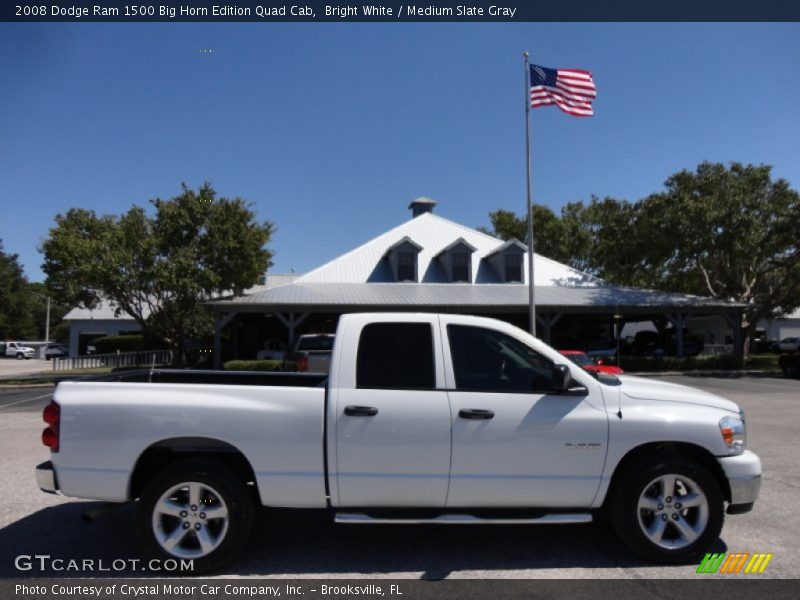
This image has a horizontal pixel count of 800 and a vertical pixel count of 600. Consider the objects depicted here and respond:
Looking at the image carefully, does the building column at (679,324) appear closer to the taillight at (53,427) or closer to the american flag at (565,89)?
the american flag at (565,89)

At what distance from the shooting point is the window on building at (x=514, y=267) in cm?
3084

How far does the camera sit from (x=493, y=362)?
191 inches

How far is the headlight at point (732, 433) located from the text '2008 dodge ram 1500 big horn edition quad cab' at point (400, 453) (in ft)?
0.03

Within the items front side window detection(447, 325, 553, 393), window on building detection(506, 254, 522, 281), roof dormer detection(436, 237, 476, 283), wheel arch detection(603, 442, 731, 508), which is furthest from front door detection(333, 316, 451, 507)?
window on building detection(506, 254, 522, 281)

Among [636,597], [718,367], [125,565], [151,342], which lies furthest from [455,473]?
[151,342]

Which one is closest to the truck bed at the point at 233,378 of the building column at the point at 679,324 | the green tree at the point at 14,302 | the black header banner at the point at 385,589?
the black header banner at the point at 385,589

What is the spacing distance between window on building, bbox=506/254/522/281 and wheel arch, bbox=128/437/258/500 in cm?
2702

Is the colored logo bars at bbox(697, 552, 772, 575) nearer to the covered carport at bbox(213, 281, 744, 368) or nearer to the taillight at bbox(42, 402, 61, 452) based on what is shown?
the taillight at bbox(42, 402, 61, 452)

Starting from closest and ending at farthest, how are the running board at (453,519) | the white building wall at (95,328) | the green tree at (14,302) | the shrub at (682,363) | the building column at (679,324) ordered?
the running board at (453,519)
the shrub at (682,363)
the building column at (679,324)
the white building wall at (95,328)
the green tree at (14,302)

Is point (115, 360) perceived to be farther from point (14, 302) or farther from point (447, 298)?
point (14, 302)

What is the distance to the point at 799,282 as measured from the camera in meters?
33.6

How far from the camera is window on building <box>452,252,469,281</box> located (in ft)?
99.9

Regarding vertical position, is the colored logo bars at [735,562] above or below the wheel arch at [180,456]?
below

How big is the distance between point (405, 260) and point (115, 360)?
19645 mm
